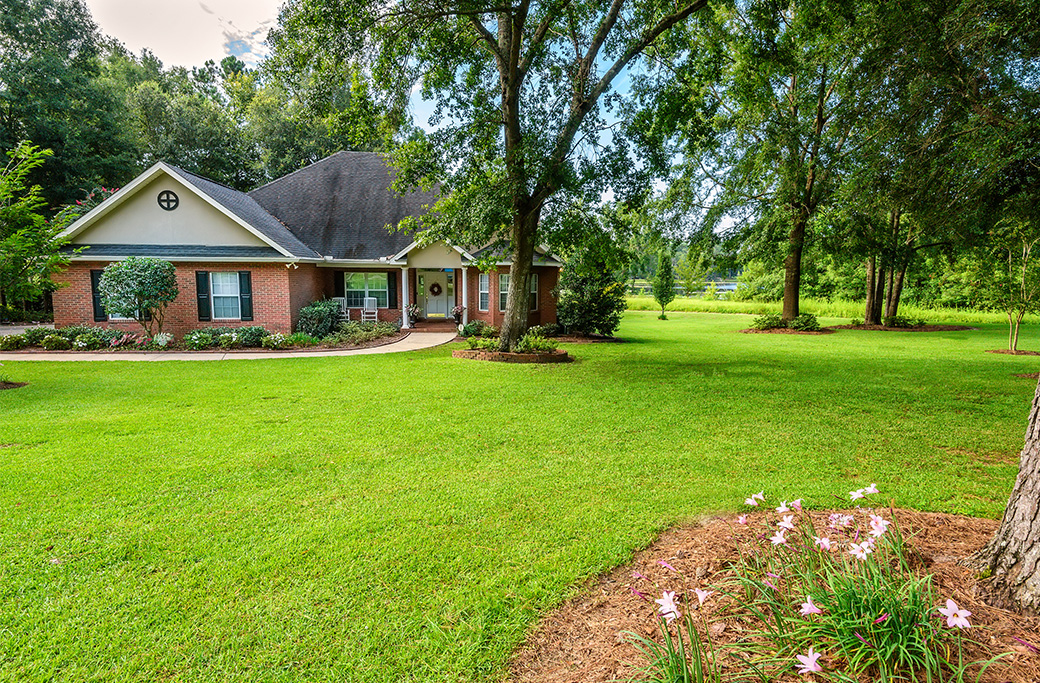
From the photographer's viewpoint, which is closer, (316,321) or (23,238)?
(23,238)

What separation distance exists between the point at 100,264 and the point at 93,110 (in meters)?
15.0

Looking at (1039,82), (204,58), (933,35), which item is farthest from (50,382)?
(204,58)

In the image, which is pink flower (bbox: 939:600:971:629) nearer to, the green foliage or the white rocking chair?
the green foliage

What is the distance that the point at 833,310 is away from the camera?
30.3 m

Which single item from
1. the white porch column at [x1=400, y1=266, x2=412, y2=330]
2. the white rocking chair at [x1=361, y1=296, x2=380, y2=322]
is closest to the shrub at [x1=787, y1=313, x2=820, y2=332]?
the white porch column at [x1=400, y1=266, x2=412, y2=330]

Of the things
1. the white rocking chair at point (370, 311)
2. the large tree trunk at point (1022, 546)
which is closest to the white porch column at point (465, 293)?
the white rocking chair at point (370, 311)

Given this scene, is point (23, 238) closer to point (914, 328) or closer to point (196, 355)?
point (196, 355)

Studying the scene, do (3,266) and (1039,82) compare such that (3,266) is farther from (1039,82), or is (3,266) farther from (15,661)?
(1039,82)

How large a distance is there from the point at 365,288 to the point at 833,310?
87.0 ft

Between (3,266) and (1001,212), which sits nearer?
(3,266)

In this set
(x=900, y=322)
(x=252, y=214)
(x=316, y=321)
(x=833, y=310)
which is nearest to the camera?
(x=316, y=321)

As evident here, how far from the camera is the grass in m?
26.0

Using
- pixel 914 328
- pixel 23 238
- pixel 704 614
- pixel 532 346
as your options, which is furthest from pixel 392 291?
pixel 914 328

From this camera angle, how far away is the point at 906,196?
13.8 m
